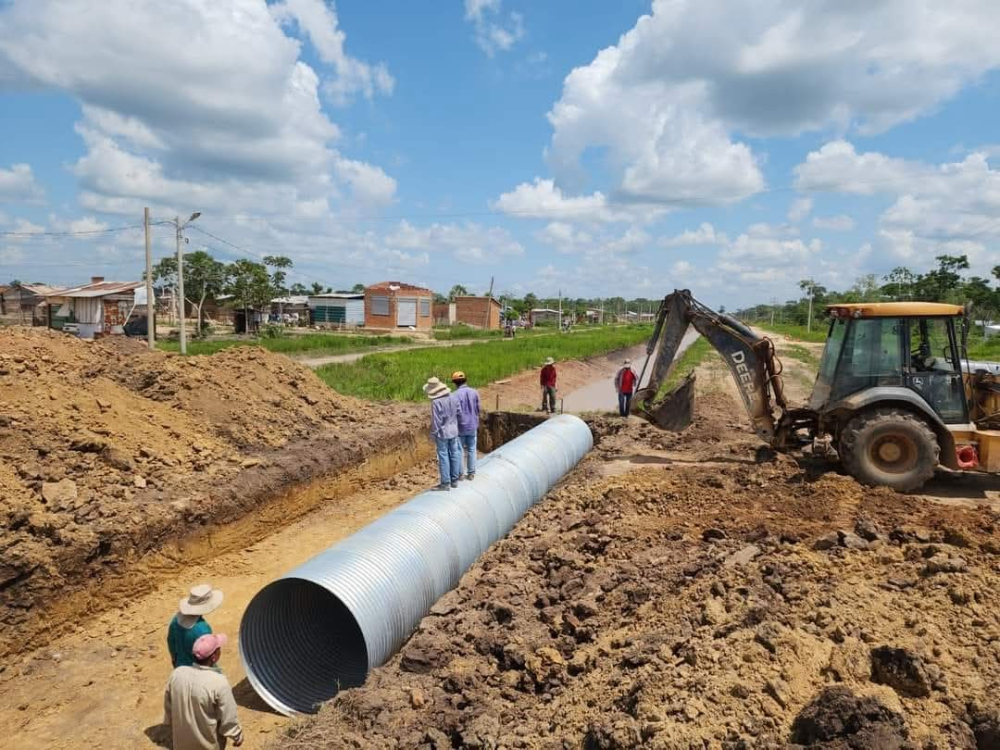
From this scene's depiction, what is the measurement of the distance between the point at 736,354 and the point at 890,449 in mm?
2468

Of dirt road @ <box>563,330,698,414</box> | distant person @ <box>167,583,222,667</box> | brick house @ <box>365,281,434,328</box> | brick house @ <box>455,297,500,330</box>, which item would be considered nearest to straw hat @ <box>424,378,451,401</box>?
distant person @ <box>167,583,222,667</box>

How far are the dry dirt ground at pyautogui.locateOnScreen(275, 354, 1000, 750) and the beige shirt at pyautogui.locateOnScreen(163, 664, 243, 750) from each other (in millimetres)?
A: 438

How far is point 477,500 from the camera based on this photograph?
754cm

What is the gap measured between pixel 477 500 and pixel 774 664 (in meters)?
4.09

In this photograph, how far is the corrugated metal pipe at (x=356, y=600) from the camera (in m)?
5.48

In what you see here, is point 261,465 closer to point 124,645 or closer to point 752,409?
point 124,645

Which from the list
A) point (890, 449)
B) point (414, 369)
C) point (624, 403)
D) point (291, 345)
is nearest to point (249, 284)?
point (291, 345)

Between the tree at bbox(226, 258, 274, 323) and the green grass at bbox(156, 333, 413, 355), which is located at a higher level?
the tree at bbox(226, 258, 274, 323)

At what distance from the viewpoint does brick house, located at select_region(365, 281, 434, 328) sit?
52.8 metres

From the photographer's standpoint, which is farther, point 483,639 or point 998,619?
point 483,639

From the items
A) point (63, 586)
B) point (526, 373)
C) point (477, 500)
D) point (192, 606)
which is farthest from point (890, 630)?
point (526, 373)

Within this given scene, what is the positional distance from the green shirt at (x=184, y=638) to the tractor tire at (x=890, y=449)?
7749mm

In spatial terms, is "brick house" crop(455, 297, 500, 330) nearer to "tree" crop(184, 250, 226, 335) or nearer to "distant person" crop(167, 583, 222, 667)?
"tree" crop(184, 250, 226, 335)

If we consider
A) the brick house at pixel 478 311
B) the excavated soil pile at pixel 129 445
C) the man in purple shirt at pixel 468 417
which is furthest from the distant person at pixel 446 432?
the brick house at pixel 478 311
